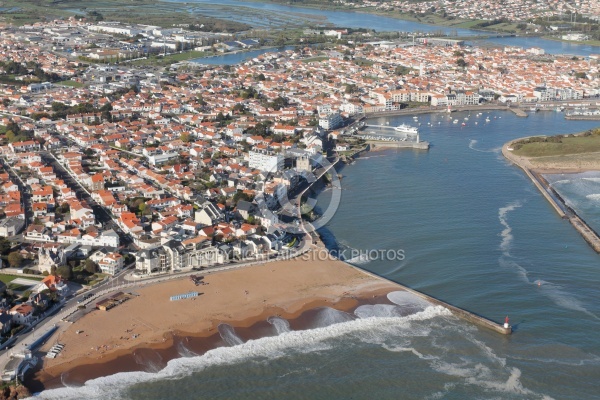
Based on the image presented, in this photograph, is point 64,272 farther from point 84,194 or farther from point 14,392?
point 84,194

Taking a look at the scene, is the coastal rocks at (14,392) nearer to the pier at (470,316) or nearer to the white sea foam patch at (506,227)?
the pier at (470,316)

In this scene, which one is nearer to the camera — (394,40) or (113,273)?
(113,273)

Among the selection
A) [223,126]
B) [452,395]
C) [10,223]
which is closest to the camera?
[452,395]

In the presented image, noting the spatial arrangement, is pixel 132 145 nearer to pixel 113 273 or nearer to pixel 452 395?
pixel 113 273

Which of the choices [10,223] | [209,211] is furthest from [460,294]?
[10,223]

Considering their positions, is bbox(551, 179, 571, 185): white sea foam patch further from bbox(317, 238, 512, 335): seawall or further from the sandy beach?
bbox(317, 238, 512, 335): seawall

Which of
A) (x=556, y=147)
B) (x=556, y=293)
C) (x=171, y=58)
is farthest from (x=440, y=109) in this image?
(x=556, y=293)
